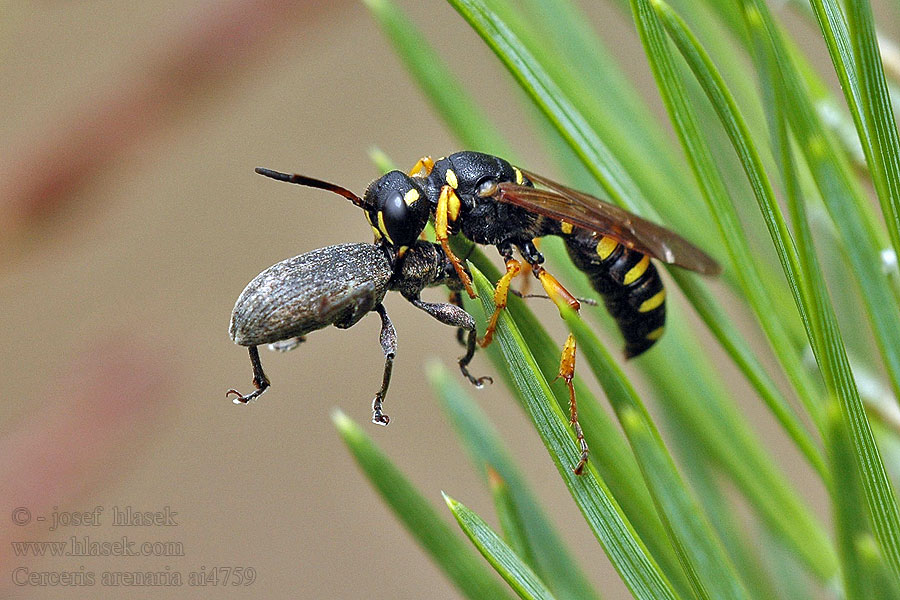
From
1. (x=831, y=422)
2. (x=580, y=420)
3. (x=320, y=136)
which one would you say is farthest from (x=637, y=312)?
(x=320, y=136)

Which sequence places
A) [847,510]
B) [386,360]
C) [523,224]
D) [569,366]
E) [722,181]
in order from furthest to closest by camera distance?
[523,224] < [386,360] < [569,366] < [722,181] < [847,510]

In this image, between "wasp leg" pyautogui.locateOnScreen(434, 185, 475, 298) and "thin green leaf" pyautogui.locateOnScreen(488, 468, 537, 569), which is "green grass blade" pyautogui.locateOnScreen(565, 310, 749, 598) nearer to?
"thin green leaf" pyautogui.locateOnScreen(488, 468, 537, 569)

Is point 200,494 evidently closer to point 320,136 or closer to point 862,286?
point 320,136

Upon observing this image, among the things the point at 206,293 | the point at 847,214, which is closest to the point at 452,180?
the point at 847,214

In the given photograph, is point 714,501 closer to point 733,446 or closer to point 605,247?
point 733,446

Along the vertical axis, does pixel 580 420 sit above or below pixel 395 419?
below

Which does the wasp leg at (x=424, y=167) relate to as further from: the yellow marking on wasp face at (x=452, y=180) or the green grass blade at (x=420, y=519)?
the green grass blade at (x=420, y=519)
